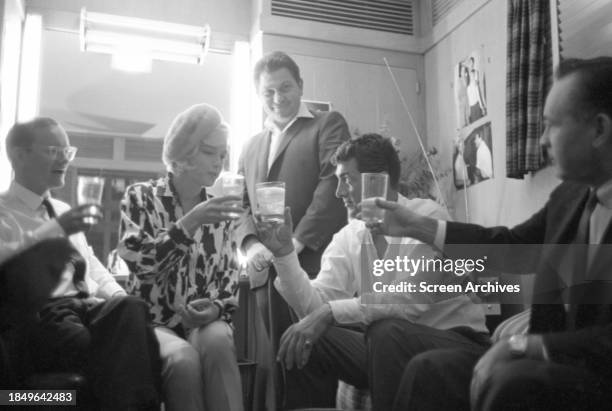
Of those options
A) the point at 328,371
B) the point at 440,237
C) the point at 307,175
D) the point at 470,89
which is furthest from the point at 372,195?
the point at 470,89

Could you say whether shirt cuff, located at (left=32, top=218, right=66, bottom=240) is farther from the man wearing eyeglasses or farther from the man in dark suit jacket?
the man in dark suit jacket

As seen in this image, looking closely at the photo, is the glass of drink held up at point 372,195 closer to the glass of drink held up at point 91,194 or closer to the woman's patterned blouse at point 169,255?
the woman's patterned blouse at point 169,255

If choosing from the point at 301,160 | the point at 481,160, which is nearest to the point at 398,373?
the point at 301,160

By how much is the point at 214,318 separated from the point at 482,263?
2.02 ft

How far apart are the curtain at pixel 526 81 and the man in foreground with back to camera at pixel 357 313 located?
0.83 m

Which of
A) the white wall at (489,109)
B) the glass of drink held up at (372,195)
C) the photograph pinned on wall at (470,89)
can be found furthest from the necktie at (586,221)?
the photograph pinned on wall at (470,89)

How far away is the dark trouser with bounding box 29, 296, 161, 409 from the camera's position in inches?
→ 33.9

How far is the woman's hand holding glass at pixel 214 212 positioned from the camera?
4.16ft

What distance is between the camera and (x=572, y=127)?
0.96 meters

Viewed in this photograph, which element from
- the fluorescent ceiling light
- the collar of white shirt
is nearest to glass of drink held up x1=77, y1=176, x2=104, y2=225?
the collar of white shirt

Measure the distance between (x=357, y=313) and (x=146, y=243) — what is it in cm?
52

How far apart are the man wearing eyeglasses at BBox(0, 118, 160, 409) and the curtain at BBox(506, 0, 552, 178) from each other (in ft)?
5.51

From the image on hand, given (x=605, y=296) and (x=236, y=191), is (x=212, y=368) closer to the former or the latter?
(x=236, y=191)

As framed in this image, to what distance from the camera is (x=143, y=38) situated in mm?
2939
